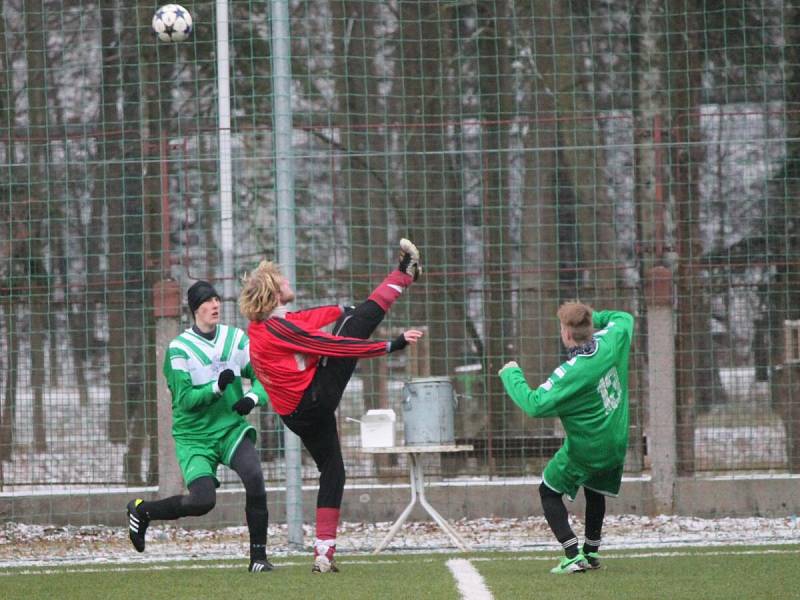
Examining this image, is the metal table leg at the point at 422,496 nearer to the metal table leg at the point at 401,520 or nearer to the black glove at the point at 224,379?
the metal table leg at the point at 401,520

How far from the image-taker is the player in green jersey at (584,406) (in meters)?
7.01

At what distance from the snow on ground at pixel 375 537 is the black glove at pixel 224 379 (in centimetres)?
198

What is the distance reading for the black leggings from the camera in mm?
7535

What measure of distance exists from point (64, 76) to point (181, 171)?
13.4 feet


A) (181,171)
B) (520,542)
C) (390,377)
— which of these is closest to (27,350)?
(181,171)

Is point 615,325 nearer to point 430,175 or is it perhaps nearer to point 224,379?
point 224,379

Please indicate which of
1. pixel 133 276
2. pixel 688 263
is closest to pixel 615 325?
pixel 688 263

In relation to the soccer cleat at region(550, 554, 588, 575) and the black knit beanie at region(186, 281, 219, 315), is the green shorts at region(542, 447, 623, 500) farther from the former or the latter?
the black knit beanie at region(186, 281, 219, 315)

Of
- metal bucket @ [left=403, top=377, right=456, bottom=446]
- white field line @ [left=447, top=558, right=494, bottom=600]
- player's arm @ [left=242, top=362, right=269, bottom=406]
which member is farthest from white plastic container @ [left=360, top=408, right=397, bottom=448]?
player's arm @ [left=242, top=362, right=269, bottom=406]

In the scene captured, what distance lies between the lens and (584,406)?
7.13 m

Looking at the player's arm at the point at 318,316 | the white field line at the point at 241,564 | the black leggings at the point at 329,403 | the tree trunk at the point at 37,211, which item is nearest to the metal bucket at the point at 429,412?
the white field line at the point at 241,564

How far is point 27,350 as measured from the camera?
12.5 metres

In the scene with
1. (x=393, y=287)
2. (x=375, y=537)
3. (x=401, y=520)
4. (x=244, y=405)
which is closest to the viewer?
(x=393, y=287)

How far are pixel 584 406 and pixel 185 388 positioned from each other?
2188 millimetres
